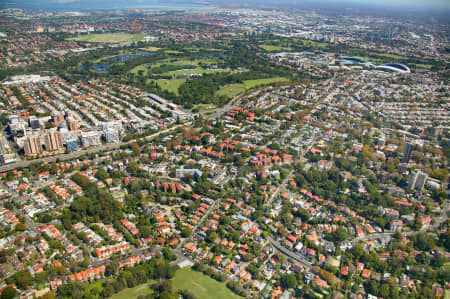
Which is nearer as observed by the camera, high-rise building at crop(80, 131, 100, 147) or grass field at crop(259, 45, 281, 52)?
high-rise building at crop(80, 131, 100, 147)

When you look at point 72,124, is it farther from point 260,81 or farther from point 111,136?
point 260,81

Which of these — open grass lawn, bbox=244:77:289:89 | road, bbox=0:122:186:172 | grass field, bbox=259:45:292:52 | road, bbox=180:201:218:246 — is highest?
grass field, bbox=259:45:292:52

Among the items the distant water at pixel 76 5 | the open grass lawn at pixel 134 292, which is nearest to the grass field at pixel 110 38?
the distant water at pixel 76 5

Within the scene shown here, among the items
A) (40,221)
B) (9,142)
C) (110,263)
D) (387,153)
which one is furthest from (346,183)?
(9,142)

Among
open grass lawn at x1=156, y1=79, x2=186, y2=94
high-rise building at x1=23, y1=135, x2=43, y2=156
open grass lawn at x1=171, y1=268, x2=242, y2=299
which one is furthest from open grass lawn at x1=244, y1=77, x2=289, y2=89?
open grass lawn at x1=171, y1=268, x2=242, y2=299

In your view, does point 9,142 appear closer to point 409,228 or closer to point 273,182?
point 273,182

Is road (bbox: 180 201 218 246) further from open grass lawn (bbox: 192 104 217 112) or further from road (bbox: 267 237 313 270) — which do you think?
open grass lawn (bbox: 192 104 217 112)
